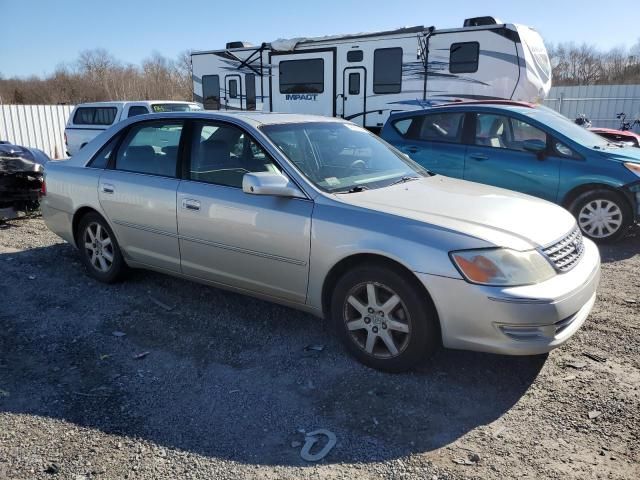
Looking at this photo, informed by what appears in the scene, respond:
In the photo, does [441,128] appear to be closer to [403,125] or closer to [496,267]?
[403,125]

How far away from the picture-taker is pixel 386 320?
3305mm

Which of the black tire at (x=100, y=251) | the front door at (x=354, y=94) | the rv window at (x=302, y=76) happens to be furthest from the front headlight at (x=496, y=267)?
the rv window at (x=302, y=76)

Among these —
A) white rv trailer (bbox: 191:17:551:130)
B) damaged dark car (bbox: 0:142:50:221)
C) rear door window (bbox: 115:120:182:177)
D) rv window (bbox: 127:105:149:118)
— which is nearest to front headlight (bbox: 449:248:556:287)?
rear door window (bbox: 115:120:182:177)

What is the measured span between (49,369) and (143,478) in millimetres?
1405

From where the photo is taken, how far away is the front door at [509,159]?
665 centimetres

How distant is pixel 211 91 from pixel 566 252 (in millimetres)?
13907

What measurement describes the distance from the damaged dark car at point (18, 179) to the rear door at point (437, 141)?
519 centimetres

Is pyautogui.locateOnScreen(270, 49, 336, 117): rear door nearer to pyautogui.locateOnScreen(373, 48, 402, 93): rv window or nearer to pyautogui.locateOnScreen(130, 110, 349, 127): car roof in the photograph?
pyautogui.locateOnScreen(373, 48, 402, 93): rv window

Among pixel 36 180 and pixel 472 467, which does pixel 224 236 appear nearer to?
pixel 472 467

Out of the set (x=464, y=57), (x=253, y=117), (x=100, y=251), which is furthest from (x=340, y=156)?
(x=464, y=57)

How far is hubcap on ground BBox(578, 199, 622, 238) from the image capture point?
21.2 feet

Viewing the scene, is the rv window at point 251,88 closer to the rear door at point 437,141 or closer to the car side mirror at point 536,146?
the rear door at point 437,141

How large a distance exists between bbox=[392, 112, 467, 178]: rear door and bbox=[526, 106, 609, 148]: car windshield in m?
0.96

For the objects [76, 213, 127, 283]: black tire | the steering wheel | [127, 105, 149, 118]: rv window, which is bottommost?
[76, 213, 127, 283]: black tire
